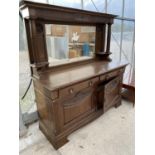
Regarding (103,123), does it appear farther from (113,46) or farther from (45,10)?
(113,46)

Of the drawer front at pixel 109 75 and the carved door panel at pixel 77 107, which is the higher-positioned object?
the drawer front at pixel 109 75

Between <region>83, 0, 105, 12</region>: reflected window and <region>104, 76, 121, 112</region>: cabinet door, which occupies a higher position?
<region>83, 0, 105, 12</region>: reflected window

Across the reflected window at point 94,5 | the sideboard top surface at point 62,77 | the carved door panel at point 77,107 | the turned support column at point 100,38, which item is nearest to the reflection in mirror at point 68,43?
the turned support column at point 100,38

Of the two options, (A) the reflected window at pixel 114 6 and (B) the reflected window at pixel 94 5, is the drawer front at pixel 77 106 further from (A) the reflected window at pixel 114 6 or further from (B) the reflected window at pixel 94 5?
(A) the reflected window at pixel 114 6

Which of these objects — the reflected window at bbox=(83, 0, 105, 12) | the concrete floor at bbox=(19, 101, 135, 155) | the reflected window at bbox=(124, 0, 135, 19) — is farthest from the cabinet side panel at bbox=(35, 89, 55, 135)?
the reflected window at bbox=(124, 0, 135, 19)

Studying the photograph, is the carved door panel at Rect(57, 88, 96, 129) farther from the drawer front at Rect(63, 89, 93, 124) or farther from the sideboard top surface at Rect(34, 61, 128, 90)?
the sideboard top surface at Rect(34, 61, 128, 90)

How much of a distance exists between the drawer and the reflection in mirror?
1.82ft

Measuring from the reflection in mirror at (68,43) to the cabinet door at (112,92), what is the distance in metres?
0.63

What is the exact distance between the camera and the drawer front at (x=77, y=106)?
1.64 metres

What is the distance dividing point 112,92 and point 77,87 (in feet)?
2.77

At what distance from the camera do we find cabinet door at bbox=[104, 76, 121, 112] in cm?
199

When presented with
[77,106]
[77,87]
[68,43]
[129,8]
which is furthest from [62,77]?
[129,8]

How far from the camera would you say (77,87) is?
1.59 meters
